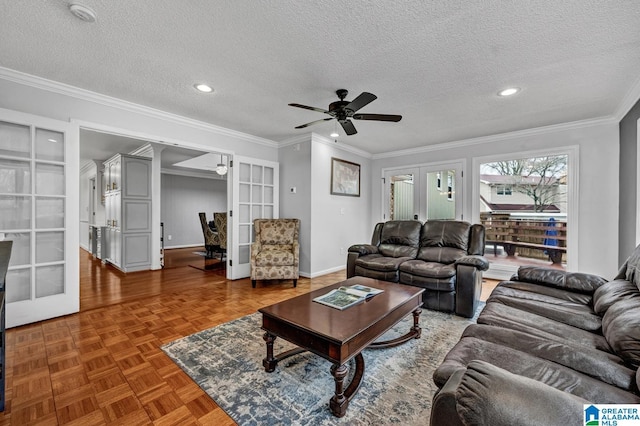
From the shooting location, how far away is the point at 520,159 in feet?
14.0

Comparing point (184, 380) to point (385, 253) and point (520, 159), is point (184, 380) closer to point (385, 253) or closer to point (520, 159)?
point (385, 253)

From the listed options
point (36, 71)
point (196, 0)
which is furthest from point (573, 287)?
point (36, 71)

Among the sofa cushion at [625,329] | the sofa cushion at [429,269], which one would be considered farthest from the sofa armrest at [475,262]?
the sofa cushion at [625,329]

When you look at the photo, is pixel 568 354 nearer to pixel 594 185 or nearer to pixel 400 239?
pixel 400 239

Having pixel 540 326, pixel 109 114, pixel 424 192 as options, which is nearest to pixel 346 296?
pixel 540 326

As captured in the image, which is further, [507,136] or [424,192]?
[424,192]

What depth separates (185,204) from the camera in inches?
316

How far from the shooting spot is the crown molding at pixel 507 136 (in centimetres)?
359

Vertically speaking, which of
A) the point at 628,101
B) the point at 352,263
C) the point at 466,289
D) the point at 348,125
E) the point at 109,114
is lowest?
the point at 466,289

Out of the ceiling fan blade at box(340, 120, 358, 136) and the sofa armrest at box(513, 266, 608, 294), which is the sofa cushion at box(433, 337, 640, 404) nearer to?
the sofa armrest at box(513, 266, 608, 294)

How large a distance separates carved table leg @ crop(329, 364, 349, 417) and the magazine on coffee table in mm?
459

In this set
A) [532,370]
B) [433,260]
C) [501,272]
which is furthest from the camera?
[501,272]

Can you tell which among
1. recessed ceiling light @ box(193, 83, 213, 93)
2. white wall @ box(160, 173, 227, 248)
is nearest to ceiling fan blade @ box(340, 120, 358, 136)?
recessed ceiling light @ box(193, 83, 213, 93)

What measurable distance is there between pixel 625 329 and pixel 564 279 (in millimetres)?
1135
